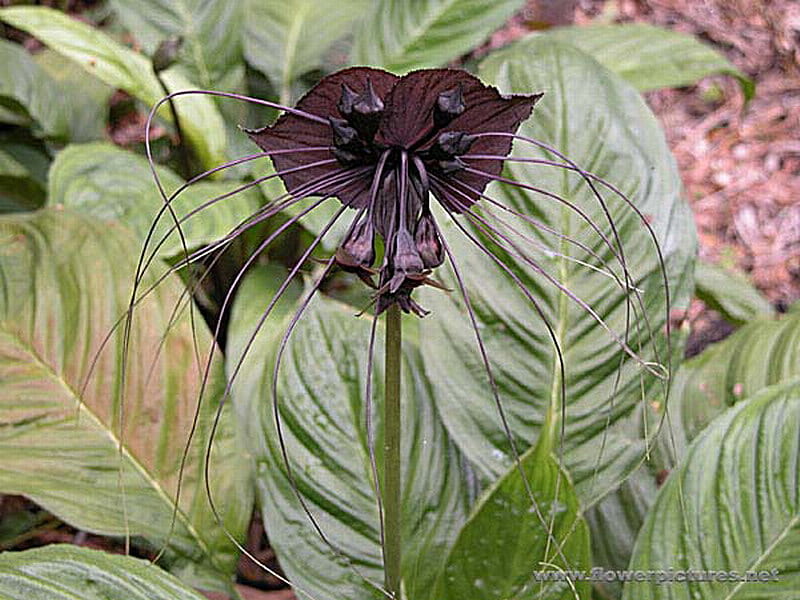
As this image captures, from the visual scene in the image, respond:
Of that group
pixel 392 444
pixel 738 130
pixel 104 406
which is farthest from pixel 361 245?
pixel 738 130

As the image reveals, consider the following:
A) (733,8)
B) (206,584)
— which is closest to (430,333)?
(206,584)

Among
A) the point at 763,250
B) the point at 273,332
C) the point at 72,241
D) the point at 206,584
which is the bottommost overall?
the point at 763,250

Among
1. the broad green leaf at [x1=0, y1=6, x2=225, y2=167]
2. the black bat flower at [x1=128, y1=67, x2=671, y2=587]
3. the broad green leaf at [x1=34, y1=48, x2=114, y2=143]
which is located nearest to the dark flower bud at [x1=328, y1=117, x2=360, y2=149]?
the black bat flower at [x1=128, y1=67, x2=671, y2=587]

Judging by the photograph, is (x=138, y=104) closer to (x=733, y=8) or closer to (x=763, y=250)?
(x=763, y=250)

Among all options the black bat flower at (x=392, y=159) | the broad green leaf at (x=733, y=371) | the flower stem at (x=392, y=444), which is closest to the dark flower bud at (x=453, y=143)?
the black bat flower at (x=392, y=159)

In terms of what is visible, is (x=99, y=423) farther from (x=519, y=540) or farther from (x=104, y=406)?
(x=519, y=540)
